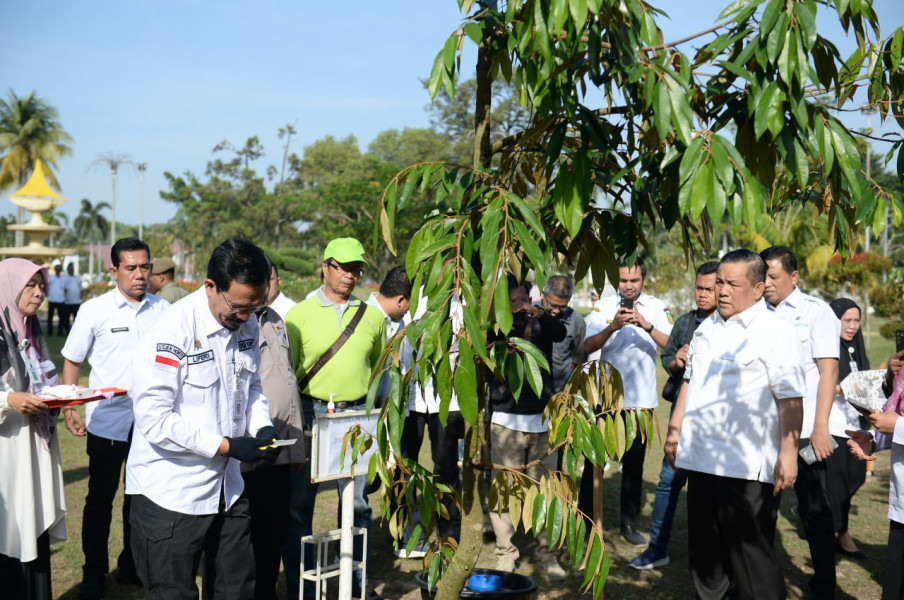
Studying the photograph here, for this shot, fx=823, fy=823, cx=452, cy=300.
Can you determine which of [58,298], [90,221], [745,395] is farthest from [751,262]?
[90,221]

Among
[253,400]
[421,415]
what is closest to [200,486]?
[253,400]

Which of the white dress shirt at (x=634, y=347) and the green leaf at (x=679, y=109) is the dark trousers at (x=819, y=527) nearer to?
the white dress shirt at (x=634, y=347)

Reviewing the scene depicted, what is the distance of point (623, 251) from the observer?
3.23 m

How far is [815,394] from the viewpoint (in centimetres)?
512

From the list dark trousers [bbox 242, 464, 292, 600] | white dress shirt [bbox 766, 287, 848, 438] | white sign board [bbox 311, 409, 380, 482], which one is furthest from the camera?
white dress shirt [bbox 766, 287, 848, 438]

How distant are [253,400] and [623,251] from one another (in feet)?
5.88

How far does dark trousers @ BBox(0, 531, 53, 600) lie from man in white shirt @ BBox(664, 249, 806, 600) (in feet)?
10.7

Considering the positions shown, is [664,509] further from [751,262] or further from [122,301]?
[122,301]

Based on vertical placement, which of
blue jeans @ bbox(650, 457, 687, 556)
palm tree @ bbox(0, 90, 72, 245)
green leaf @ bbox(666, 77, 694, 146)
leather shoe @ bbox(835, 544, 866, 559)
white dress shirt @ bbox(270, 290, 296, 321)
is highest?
palm tree @ bbox(0, 90, 72, 245)

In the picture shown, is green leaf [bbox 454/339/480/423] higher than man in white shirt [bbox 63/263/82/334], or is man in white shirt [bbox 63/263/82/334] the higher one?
man in white shirt [bbox 63/263/82/334]

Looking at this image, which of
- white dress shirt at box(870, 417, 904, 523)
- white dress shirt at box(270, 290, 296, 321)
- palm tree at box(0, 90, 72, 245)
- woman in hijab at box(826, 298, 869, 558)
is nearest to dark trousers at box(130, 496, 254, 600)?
white dress shirt at box(270, 290, 296, 321)

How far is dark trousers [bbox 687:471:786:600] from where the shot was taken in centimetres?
402

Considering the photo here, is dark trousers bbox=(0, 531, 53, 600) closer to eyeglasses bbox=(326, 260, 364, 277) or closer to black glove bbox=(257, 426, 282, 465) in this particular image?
black glove bbox=(257, 426, 282, 465)

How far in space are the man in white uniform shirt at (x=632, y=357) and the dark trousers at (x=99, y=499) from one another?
3.32 meters
